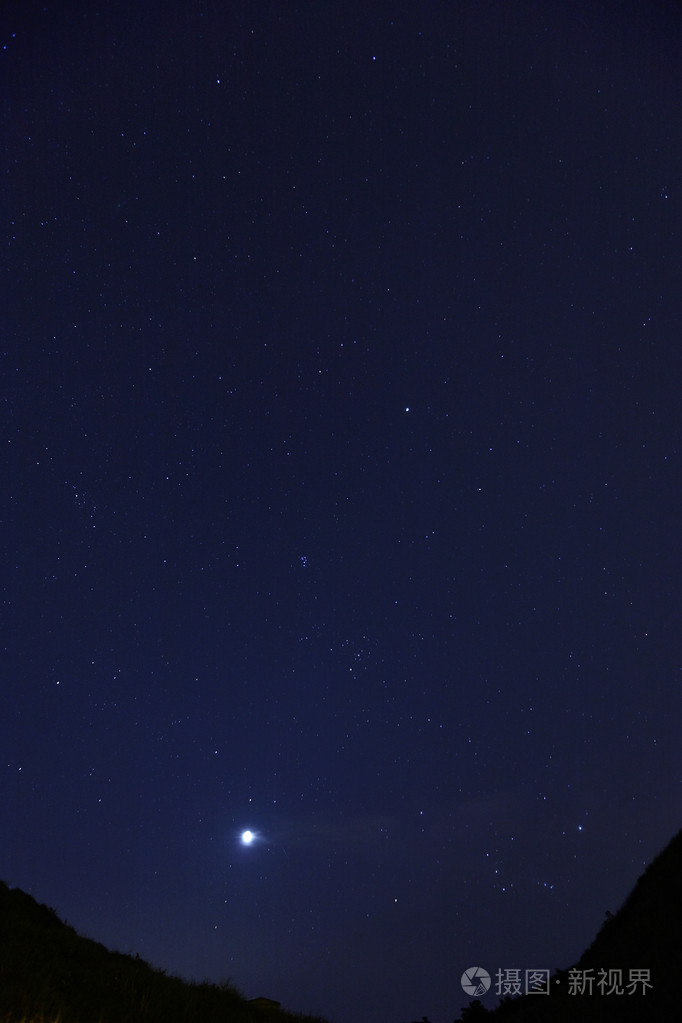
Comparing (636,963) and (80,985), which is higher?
(636,963)

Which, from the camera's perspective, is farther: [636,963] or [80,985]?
[80,985]

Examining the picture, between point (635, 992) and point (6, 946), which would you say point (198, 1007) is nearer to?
point (6, 946)

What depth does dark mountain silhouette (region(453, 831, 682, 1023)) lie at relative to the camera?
9234 mm

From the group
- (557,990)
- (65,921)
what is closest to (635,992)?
(557,990)

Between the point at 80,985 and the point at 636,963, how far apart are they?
29.4 feet

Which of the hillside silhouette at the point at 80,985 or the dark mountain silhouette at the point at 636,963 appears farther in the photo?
the hillside silhouette at the point at 80,985

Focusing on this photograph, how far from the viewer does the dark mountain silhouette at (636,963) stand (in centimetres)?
923

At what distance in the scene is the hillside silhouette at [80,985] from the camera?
10.8 metres

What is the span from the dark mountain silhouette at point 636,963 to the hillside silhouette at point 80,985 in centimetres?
544

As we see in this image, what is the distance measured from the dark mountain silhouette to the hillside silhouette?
5437 mm

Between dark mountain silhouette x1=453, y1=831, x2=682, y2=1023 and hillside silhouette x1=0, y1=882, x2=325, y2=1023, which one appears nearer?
dark mountain silhouette x1=453, y1=831, x2=682, y2=1023

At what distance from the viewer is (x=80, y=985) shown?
12336 millimetres

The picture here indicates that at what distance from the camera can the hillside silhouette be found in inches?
427

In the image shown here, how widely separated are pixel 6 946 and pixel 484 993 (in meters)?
8.85
